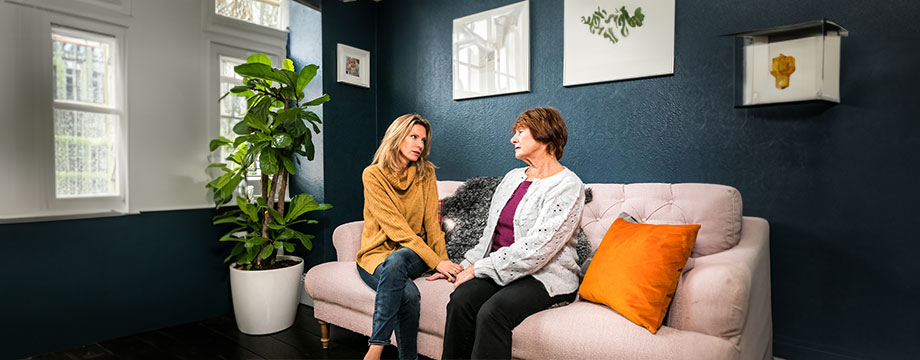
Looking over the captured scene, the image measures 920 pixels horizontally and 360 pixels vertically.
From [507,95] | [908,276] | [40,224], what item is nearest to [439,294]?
[507,95]

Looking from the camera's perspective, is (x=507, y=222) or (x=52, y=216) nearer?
(x=507, y=222)

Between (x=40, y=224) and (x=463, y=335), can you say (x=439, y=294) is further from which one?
(x=40, y=224)

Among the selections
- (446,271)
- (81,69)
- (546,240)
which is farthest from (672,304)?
(81,69)

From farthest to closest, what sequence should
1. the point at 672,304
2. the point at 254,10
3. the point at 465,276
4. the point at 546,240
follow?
1. the point at 254,10
2. the point at 465,276
3. the point at 546,240
4. the point at 672,304

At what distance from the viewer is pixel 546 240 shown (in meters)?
1.75

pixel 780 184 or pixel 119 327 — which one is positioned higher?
pixel 780 184

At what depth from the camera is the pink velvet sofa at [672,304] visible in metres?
1.50

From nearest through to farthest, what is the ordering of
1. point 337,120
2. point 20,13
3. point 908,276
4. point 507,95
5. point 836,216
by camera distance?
point 908,276 < point 836,216 < point 20,13 < point 507,95 < point 337,120

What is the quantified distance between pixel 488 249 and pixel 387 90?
2.06m

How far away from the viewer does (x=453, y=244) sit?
2396 millimetres

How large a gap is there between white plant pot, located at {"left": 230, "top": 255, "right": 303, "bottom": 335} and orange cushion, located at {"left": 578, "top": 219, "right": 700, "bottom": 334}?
1820 millimetres

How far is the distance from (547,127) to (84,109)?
8.26ft

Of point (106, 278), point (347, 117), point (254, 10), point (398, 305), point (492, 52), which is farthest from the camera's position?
point (347, 117)

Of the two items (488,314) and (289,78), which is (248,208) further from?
(488,314)
